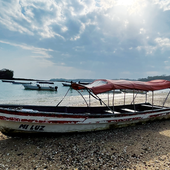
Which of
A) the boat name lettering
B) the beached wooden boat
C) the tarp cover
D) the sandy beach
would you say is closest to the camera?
the sandy beach

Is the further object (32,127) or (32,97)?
(32,97)

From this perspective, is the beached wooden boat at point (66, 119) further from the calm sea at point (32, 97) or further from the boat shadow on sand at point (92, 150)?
the calm sea at point (32, 97)

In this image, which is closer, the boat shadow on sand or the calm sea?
the boat shadow on sand

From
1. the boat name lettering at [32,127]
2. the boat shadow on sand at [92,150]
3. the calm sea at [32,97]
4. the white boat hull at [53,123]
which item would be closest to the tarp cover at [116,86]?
the white boat hull at [53,123]

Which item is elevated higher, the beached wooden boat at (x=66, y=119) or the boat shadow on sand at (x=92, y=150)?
the beached wooden boat at (x=66, y=119)

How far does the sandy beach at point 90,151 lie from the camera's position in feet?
20.0

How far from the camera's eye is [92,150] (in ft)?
24.0

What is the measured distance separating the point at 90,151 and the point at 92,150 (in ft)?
0.50

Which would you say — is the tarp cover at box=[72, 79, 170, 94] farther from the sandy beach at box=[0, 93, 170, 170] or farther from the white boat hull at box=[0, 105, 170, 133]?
the sandy beach at box=[0, 93, 170, 170]

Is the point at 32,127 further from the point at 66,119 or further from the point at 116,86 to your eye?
the point at 116,86

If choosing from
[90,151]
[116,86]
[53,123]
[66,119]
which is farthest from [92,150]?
[116,86]

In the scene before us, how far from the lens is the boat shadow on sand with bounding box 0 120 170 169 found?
20.4ft

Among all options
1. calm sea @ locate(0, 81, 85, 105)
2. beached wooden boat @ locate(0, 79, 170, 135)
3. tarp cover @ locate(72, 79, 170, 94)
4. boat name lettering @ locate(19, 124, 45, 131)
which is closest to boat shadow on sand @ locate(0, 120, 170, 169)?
beached wooden boat @ locate(0, 79, 170, 135)

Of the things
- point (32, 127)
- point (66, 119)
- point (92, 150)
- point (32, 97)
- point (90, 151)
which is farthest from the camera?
point (32, 97)
